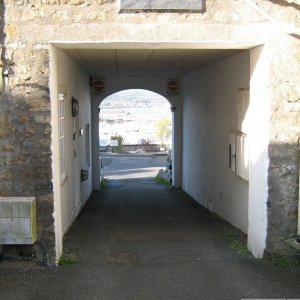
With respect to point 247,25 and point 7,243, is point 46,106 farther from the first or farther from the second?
point 247,25

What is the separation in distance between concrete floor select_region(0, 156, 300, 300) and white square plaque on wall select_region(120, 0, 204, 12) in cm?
315

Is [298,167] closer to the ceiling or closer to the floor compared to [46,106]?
closer to the floor

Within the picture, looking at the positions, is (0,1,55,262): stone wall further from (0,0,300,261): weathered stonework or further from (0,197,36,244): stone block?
(0,197,36,244): stone block

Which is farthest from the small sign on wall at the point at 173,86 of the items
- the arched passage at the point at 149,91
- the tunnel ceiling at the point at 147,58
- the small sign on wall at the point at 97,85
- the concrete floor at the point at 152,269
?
A: the concrete floor at the point at 152,269

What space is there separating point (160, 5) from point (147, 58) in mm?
3524

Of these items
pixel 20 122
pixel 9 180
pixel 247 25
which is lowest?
pixel 9 180

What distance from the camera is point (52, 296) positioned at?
4.91 m

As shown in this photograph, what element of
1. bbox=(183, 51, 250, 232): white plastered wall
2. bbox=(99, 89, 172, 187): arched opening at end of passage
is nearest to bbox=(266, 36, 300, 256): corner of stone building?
bbox=(183, 51, 250, 232): white plastered wall

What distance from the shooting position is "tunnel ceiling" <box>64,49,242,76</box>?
25.2 feet

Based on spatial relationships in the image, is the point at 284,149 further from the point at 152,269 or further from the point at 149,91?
the point at 149,91

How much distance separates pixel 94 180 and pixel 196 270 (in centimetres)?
874

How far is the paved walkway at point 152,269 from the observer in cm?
502

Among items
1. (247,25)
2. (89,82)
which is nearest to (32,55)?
(247,25)

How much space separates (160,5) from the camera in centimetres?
542
